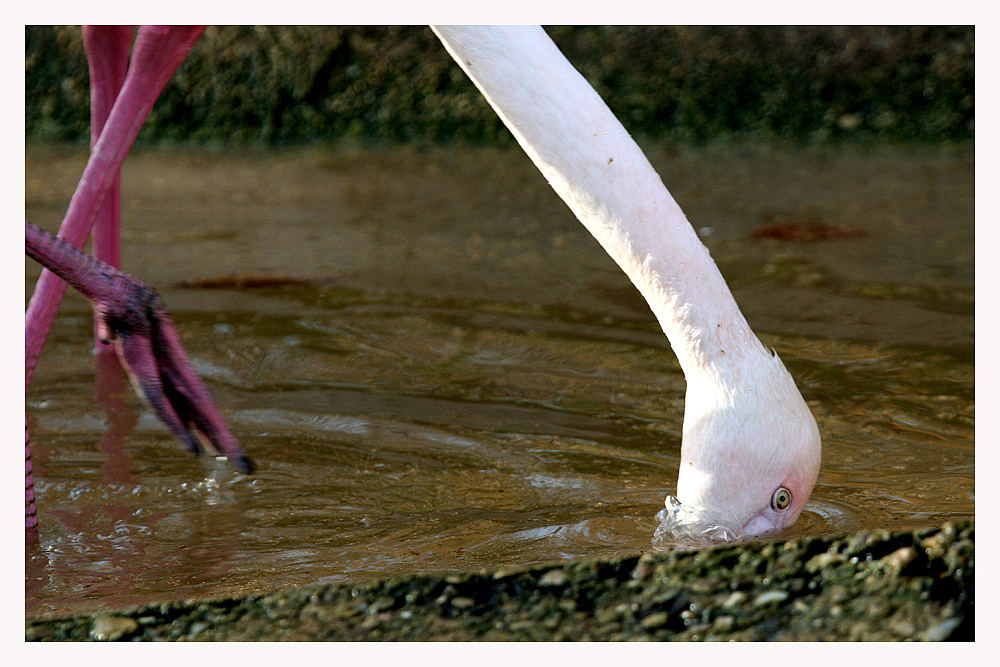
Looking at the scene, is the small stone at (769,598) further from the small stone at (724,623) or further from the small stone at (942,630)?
the small stone at (942,630)

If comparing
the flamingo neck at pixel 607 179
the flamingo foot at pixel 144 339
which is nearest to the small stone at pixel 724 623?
the flamingo neck at pixel 607 179

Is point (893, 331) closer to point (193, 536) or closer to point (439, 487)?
point (439, 487)

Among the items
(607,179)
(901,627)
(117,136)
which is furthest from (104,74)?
(901,627)

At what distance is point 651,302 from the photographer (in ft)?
7.48

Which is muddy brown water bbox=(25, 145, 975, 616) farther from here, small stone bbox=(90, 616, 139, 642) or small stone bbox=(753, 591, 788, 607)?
small stone bbox=(753, 591, 788, 607)

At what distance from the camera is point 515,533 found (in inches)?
88.6

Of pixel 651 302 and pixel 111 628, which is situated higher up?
pixel 651 302

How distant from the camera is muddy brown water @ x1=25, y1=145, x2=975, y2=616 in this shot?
2.28 m

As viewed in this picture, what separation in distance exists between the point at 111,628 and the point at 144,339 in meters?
0.62

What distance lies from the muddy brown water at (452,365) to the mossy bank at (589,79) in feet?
0.95

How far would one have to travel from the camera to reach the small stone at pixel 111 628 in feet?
5.77

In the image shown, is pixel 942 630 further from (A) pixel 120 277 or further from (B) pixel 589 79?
(B) pixel 589 79

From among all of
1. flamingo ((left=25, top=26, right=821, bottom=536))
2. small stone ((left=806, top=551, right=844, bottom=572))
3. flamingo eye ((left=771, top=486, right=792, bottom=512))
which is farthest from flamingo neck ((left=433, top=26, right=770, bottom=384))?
small stone ((left=806, top=551, right=844, bottom=572))

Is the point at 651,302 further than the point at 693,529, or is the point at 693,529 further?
the point at 651,302
